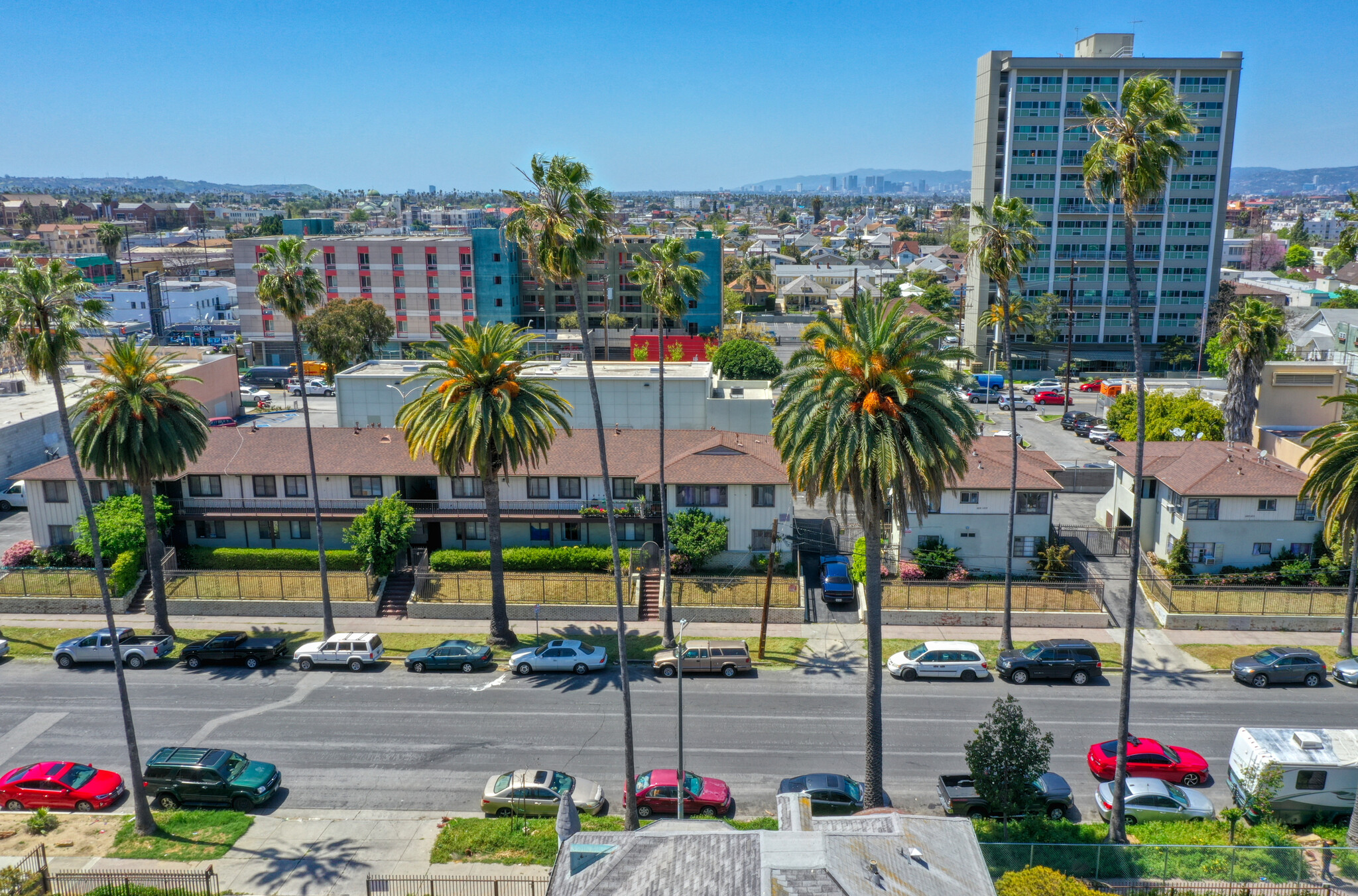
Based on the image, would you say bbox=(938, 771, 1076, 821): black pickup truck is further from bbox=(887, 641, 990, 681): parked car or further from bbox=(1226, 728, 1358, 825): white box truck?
bbox=(887, 641, 990, 681): parked car

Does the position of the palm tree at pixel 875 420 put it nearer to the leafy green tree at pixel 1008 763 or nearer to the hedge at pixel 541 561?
the leafy green tree at pixel 1008 763

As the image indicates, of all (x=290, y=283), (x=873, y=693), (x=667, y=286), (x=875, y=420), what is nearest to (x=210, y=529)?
(x=290, y=283)

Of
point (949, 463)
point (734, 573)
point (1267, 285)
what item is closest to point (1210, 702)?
point (949, 463)

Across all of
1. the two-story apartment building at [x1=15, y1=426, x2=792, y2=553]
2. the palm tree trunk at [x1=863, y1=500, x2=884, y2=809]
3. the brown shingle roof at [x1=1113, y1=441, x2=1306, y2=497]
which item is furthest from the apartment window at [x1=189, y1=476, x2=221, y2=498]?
the brown shingle roof at [x1=1113, y1=441, x2=1306, y2=497]

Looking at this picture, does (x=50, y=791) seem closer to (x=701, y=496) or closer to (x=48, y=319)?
(x=48, y=319)

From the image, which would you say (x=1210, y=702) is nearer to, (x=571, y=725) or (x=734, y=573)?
(x=734, y=573)

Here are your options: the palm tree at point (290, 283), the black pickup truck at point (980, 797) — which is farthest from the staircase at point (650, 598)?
the black pickup truck at point (980, 797)
